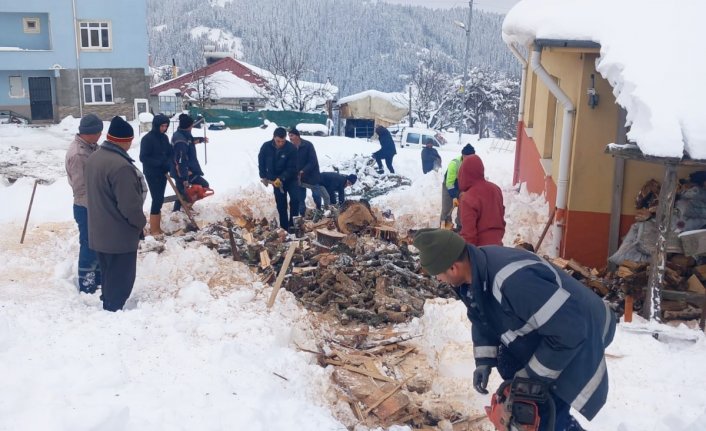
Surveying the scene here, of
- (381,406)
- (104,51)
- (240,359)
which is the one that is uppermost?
(104,51)

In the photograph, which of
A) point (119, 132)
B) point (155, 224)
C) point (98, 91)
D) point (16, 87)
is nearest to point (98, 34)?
point (98, 91)

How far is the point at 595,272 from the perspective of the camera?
7.58 meters

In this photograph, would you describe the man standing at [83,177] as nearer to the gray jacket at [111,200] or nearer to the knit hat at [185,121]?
the gray jacket at [111,200]

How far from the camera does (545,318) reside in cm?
293

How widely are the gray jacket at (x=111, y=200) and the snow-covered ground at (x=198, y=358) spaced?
0.68 m

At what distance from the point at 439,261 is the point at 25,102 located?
37896 mm

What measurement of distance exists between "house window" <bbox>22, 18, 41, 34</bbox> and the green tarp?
32.4ft

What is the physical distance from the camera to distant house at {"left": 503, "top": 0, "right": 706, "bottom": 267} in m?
6.11

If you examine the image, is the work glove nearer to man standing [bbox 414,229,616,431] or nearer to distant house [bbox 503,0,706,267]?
man standing [bbox 414,229,616,431]

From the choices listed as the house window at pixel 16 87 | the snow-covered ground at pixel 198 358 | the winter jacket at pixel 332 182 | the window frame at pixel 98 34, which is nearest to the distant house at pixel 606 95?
the snow-covered ground at pixel 198 358

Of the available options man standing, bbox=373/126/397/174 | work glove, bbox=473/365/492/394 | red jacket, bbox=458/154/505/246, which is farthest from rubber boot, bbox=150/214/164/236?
man standing, bbox=373/126/397/174

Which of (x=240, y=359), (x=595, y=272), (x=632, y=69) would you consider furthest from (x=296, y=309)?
(x=632, y=69)

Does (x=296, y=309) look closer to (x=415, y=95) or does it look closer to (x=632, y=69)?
(x=632, y=69)

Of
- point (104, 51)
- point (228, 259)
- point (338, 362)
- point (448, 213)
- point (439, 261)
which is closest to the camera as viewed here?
point (439, 261)
